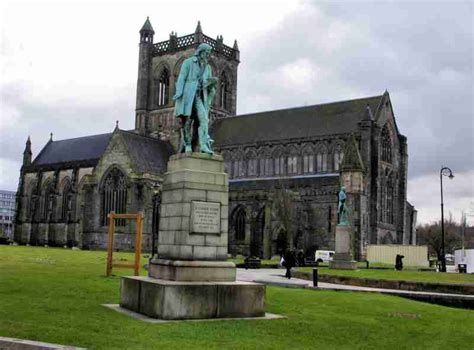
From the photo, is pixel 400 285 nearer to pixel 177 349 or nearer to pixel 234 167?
pixel 177 349

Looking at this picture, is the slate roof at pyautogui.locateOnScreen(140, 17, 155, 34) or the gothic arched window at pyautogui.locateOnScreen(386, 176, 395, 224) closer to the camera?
the gothic arched window at pyautogui.locateOnScreen(386, 176, 395, 224)

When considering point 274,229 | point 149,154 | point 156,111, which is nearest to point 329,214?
point 274,229

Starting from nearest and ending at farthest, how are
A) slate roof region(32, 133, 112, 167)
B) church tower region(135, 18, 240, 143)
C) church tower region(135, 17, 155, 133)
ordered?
church tower region(135, 18, 240, 143) < slate roof region(32, 133, 112, 167) < church tower region(135, 17, 155, 133)

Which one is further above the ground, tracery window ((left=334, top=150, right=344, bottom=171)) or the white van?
tracery window ((left=334, top=150, right=344, bottom=171))

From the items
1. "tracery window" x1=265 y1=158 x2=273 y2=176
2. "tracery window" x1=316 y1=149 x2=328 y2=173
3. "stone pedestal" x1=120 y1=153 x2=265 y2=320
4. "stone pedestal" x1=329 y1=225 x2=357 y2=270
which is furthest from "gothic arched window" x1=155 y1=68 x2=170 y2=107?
"stone pedestal" x1=120 y1=153 x2=265 y2=320

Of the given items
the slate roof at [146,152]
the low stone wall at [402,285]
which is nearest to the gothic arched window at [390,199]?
the slate roof at [146,152]

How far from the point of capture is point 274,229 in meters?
63.0

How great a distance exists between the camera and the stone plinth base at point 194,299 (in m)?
12.0

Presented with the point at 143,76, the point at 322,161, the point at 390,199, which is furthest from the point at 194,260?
the point at 143,76

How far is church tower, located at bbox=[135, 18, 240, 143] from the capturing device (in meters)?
82.2

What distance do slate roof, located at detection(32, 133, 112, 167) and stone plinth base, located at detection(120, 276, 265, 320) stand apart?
70.4 metres

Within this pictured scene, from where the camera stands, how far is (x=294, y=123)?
72.4 m

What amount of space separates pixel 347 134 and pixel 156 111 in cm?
3053

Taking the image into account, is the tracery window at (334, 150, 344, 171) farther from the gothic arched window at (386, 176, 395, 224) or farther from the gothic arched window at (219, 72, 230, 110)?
the gothic arched window at (219, 72, 230, 110)
